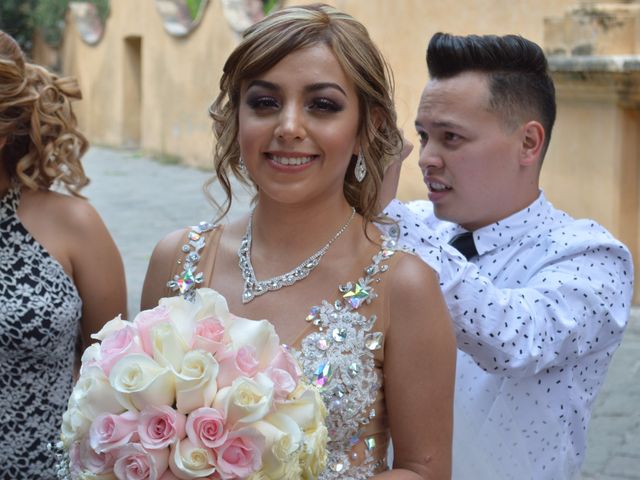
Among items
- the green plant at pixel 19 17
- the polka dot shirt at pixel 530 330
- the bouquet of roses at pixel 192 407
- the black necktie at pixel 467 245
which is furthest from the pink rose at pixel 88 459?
the green plant at pixel 19 17

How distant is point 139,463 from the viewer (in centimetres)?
209

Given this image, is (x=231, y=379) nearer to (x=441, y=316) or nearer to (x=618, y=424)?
(x=441, y=316)

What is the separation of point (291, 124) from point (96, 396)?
0.74 metres

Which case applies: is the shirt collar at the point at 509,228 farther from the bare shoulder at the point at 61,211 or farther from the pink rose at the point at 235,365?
the pink rose at the point at 235,365

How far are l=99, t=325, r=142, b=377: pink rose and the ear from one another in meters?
1.59

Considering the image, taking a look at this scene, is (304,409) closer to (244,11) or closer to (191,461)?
(191,461)

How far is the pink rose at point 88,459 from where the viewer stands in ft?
7.04

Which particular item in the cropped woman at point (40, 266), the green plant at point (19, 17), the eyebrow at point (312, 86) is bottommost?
the green plant at point (19, 17)

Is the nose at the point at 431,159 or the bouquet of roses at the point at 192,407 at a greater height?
the nose at the point at 431,159

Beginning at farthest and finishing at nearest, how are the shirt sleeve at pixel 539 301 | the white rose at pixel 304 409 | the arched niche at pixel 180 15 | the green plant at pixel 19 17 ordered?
the green plant at pixel 19 17 < the arched niche at pixel 180 15 < the shirt sleeve at pixel 539 301 < the white rose at pixel 304 409

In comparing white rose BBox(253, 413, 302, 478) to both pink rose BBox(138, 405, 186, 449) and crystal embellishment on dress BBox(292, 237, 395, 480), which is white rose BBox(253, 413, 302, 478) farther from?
crystal embellishment on dress BBox(292, 237, 395, 480)

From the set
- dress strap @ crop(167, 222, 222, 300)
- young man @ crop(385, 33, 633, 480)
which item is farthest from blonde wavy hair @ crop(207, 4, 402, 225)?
young man @ crop(385, 33, 633, 480)

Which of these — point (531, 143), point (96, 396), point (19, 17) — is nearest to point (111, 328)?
point (96, 396)

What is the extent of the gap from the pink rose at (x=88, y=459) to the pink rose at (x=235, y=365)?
25cm
